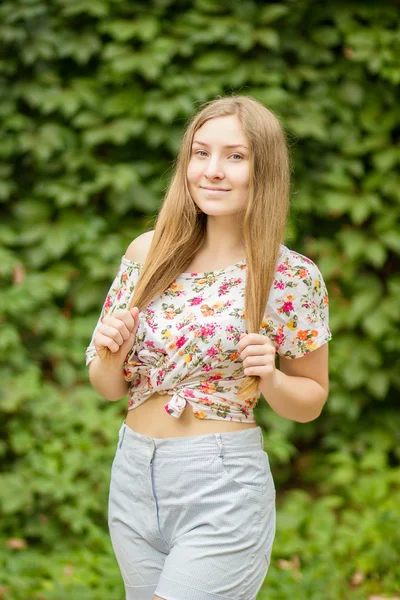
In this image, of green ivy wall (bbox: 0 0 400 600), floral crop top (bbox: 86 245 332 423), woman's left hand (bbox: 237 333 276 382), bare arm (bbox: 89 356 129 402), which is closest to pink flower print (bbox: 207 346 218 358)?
floral crop top (bbox: 86 245 332 423)

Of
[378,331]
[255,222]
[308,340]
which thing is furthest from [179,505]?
[378,331]

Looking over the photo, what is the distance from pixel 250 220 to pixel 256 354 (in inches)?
13.1

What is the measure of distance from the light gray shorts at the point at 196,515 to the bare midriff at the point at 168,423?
0.02m

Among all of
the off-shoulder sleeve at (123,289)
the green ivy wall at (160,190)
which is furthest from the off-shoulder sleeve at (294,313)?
the green ivy wall at (160,190)

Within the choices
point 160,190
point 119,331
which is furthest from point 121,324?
point 160,190

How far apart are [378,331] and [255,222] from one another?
2.19m

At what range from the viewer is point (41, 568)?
340 centimetres

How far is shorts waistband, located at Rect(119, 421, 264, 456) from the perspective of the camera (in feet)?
5.77

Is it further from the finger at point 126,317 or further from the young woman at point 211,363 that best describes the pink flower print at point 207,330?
the finger at point 126,317

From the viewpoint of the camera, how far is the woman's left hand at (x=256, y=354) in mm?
1628

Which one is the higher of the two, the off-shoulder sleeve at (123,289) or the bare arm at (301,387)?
the off-shoulder sleeve at (123,289)

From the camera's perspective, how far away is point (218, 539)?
172 centimetres

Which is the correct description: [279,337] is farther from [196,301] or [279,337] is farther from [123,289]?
[123,289]

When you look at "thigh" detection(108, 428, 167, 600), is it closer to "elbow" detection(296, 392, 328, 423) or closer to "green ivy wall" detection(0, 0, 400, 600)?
"elbow" detection(296, 392, 328, 423)
